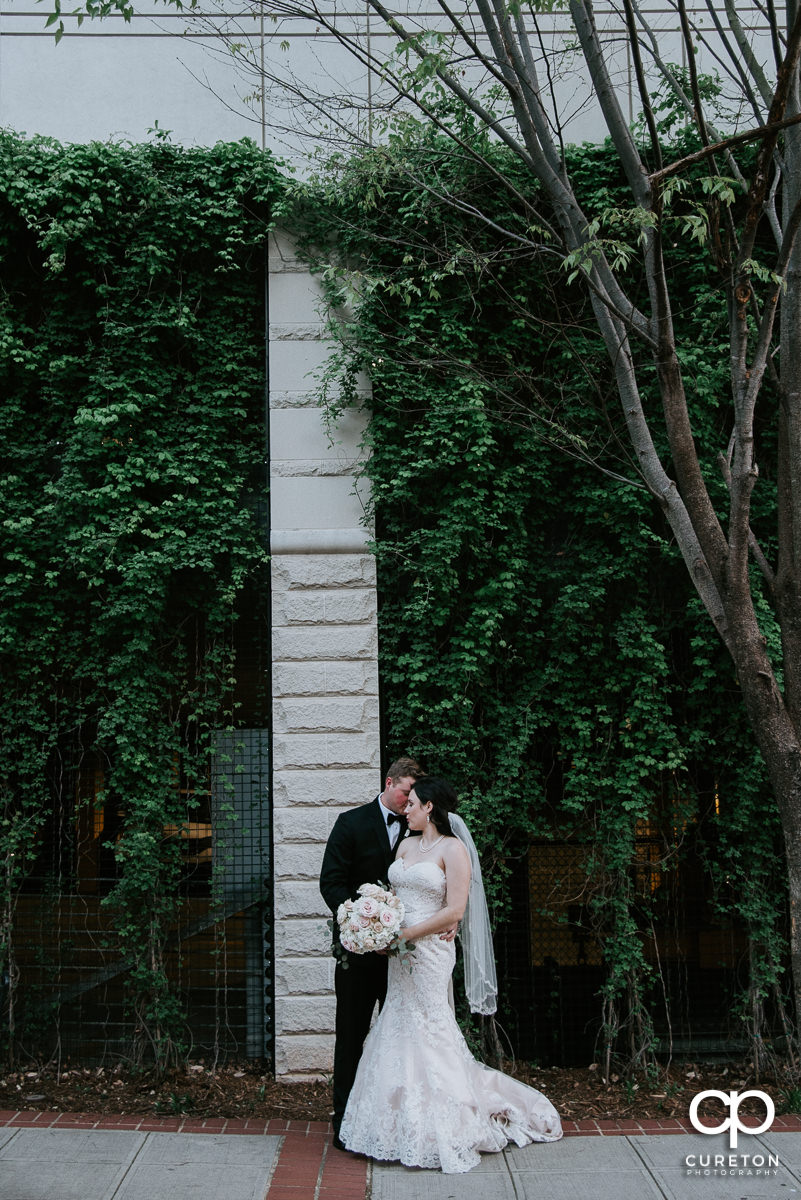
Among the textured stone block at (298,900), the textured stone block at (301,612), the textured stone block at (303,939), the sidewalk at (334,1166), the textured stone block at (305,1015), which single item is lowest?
the sidewalk at (334,1166)

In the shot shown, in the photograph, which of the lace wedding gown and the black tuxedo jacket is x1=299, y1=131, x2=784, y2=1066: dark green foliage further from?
the lace wedding gown

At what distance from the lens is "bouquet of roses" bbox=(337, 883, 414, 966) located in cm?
579

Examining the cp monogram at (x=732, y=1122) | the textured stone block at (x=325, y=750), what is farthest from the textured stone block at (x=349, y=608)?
the cp monogram at (x=732, y=1122)

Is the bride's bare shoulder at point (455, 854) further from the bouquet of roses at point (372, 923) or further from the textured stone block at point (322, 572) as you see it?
the textured stone block at point (322, 572)

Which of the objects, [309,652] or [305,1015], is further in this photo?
[309,652]

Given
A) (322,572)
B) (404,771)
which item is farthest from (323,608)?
(404,771)

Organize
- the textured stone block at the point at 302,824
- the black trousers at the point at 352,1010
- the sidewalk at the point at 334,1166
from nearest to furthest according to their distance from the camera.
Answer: the sidewalk at the point at 334,1166
the black trousers at the point at 352,1010
the textured stone block at the point at 302,824

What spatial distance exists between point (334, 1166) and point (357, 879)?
5.24ft

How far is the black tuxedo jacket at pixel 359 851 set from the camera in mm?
6457

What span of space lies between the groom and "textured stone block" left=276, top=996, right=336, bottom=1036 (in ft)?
3.82

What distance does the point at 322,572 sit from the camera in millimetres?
8078

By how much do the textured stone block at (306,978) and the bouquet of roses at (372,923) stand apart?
181 centimetres

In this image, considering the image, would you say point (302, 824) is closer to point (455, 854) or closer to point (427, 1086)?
point (455, 854)

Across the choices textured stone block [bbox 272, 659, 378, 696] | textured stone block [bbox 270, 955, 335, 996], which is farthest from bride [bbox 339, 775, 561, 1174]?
textured stone block [bbox 272, 659, 378, 696]
